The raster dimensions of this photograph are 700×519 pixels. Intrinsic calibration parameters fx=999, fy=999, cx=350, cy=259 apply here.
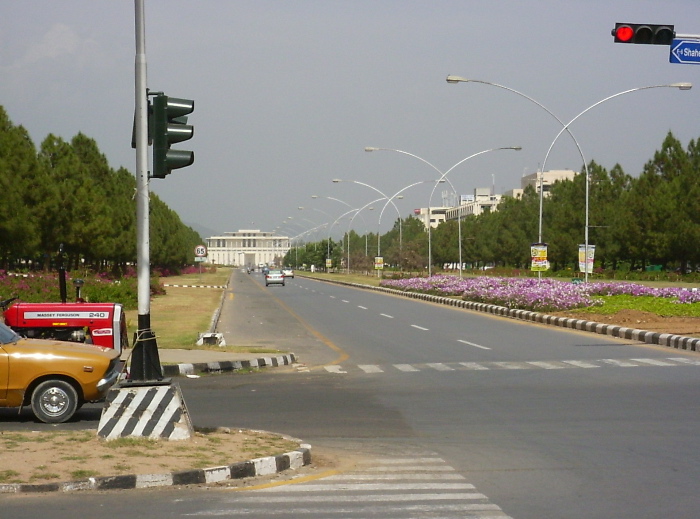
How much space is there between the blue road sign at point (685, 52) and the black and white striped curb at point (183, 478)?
12961 millimetres

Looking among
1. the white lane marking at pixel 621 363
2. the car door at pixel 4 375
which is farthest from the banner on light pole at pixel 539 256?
the car door at pixel 4 375

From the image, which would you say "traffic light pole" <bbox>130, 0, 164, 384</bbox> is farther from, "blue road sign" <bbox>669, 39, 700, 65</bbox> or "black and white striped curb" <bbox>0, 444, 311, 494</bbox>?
"blue road sign" <bbox>669, 39, 700, 65</bbox>

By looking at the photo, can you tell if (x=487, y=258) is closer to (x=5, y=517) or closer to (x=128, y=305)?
(x=128, y=305)

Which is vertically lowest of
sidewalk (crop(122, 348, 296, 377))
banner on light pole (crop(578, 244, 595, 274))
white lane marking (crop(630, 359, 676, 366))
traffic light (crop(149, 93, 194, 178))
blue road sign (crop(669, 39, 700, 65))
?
white lane marking (crop(630, 359, 676, 366))

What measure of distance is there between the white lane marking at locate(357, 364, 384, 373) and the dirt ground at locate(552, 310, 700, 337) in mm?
9485

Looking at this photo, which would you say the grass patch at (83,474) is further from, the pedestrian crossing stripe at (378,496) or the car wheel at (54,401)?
the car wheel at (54,401)

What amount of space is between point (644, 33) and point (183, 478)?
1292 centimetres

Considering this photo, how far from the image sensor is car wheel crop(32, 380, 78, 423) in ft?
38.1

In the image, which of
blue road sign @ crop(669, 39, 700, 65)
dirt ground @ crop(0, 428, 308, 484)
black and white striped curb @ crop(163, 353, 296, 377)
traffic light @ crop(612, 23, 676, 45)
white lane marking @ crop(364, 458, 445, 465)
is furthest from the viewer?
blue road sign @ crop(669, 39, 700, 65)

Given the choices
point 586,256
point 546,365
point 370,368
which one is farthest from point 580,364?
point 586,256

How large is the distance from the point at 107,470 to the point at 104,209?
1980 inches

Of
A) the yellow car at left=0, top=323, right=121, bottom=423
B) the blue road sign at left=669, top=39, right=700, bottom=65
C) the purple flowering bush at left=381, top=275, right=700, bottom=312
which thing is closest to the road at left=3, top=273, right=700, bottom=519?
the yellow car at left=0, top=323, right=121, bottom=423

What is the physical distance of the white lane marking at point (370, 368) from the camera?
17.7 meters

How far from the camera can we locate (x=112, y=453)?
8.78m
